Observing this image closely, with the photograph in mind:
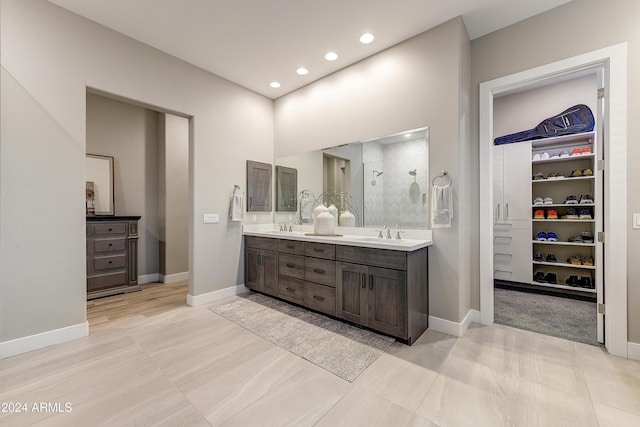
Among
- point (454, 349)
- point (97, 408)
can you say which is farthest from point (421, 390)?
point (97, 408)

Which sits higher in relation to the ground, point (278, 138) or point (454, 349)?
point (278, 138)

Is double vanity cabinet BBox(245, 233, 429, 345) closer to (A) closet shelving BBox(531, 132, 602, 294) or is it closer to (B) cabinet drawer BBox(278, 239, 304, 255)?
(B) cabinet drawer BBox(278, 239, 304, 255)

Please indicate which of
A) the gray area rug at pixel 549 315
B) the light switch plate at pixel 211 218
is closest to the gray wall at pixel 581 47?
the gray area rug at pixel 549 315

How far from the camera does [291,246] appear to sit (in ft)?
10.6

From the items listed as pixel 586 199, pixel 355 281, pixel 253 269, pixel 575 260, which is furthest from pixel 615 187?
pixel 253 269

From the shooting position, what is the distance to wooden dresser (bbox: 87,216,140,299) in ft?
11.8

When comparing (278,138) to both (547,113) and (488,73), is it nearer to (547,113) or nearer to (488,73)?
(488,73)

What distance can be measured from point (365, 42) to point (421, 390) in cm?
325

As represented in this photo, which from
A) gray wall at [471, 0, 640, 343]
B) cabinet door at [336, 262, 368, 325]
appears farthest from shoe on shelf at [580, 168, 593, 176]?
cabinet door at [336, 262, 368, 325]

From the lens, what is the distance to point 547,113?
12.9 feet

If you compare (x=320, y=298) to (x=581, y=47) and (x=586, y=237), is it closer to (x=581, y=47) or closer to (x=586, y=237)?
(x=581, y=47)

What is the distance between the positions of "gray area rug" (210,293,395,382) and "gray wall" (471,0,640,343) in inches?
55.9

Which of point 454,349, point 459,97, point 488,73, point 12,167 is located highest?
point 488,73

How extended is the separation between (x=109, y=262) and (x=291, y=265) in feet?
8.97
